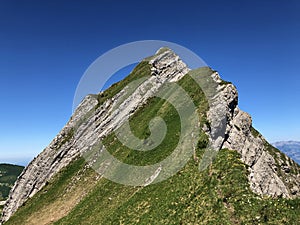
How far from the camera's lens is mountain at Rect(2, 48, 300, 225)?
37.4 m

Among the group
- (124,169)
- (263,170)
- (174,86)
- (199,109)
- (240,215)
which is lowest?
(240,215)

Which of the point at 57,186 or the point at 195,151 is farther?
the point at 57,186

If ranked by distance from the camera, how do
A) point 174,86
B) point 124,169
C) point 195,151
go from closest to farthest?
point 195,151
point 124,169
point 174,86

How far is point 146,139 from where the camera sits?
60438 mm

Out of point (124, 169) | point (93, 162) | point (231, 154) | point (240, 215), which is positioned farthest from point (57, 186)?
point (240, 215)

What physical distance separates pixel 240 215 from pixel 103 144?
154 ft

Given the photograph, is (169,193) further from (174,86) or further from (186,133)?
(174,86)

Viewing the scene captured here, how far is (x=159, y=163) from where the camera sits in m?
50.1

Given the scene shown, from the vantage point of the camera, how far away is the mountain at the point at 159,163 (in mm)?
37406

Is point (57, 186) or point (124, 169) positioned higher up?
point (124, 169)

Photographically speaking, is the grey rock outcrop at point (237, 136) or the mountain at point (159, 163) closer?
the mountain at point (159, 163)

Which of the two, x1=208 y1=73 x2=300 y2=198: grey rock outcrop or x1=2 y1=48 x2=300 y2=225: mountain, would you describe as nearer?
x1=2 y1=48 x2=300 y2=225: mountain

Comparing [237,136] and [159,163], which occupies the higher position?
[237,136]

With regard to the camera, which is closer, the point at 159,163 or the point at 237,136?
the point at 159,163
